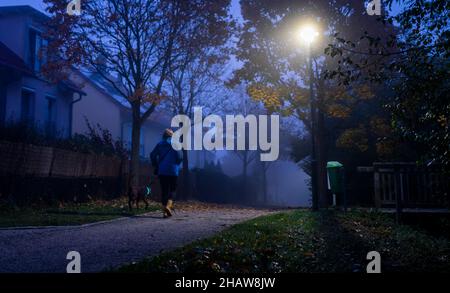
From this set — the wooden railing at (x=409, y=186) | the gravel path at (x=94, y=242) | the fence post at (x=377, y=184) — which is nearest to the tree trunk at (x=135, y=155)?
the gravel path at (x=94, y=242)

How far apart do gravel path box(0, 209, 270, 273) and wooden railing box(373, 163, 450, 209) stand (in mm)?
5080

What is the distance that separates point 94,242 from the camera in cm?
660

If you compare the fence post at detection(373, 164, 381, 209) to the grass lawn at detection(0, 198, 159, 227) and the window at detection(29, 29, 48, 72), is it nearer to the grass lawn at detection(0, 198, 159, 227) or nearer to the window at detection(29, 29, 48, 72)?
the grass lawn at detection(0, 198, 159, 227)

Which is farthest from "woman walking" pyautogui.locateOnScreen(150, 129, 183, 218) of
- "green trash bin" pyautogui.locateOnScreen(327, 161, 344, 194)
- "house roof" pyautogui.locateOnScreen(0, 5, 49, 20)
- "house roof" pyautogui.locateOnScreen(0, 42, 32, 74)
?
"house roof" pyautogui.locateOnScreen(0, 5, 49, 20)

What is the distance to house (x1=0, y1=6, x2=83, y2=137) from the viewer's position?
18.9 meters

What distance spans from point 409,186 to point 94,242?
29.8 feet

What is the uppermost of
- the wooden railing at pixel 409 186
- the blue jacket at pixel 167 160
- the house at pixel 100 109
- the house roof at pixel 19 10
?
the house roof at pixel 19 10

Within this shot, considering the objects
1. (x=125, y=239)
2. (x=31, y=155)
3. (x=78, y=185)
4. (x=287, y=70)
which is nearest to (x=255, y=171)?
(x=287, y=70)

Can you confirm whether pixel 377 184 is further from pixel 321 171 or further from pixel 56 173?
pixel 56 173

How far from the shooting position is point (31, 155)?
1271cm

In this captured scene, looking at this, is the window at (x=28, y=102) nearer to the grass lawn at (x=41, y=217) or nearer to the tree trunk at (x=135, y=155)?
the tree trunk at (x=135, y=155)

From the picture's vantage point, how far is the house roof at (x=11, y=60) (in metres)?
18.3
